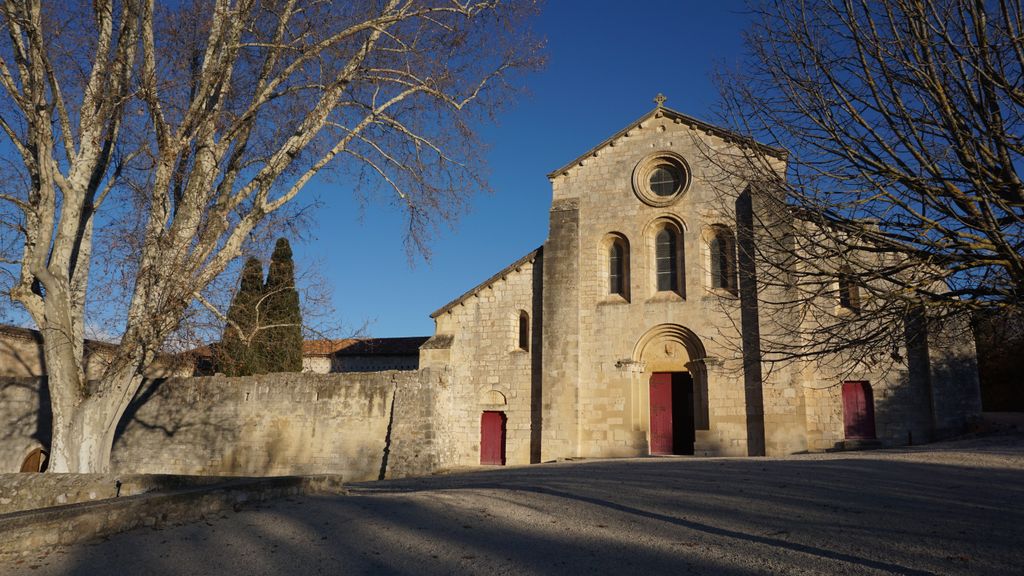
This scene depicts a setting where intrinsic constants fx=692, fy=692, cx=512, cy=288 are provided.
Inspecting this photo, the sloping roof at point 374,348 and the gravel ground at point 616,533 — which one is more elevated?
the sloping roof at point 374,348

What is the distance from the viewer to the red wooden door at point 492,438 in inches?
789

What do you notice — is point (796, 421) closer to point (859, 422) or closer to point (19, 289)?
point (859, 422)

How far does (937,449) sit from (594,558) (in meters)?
12.2

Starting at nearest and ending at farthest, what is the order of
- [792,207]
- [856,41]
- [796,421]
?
[856,41]
[792,207]
[796,421]

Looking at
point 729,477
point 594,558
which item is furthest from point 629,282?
point 594,558

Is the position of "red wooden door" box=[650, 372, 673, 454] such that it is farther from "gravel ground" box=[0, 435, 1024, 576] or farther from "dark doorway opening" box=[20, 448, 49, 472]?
"dark doorway opening" box=[20, 448, 49, 472]

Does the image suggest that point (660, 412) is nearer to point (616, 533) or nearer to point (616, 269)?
point (616, 269)

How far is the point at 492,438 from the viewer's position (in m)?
20.2

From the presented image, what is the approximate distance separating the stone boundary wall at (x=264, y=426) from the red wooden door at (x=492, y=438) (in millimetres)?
1734

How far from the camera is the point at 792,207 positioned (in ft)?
21.4

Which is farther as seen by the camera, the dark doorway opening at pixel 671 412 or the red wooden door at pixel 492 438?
the red wooden door at pixel 492 438

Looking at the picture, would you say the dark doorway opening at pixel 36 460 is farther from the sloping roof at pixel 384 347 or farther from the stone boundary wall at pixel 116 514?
the stone boundary wall at pixel 116 514

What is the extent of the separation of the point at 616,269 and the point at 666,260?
145cm

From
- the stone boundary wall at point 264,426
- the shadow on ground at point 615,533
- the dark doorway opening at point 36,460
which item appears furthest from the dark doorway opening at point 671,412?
the dark doorway opening at point 36,460
